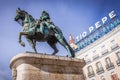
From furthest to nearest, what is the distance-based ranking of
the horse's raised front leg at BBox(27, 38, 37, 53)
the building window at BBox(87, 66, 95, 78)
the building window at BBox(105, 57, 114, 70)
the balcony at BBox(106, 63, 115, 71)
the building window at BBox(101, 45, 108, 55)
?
the building window at BBox(87, 66, 95, 78) < the building window at BBox(101, 45, 108, 55) < the building window at BBox(105, 57, 114, 70) < the balcony at BBox(106, 63, 115, 71) < the horse's raised front leg at BBox(27, 38, 37, 53)

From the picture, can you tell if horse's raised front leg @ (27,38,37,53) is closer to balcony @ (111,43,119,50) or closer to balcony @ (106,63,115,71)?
balcony @ (111,43,119,50)

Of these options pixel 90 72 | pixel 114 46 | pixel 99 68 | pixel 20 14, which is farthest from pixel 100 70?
pixel 20 14

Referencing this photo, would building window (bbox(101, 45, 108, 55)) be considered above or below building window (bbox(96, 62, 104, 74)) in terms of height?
above

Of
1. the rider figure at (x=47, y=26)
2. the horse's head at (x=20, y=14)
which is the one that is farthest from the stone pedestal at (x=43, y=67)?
the horse's head at (x=20, y=14)

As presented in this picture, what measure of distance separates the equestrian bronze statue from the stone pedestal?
3.99ft

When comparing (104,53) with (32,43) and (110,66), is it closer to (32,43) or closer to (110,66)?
(110,66)

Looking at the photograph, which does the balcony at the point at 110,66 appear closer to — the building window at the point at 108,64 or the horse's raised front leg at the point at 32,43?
the building window at the point at 108,64

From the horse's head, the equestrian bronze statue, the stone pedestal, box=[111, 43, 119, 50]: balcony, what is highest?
box=[111, 43, 119, 50]: balcony

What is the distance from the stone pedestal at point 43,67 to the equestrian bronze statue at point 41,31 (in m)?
1.22

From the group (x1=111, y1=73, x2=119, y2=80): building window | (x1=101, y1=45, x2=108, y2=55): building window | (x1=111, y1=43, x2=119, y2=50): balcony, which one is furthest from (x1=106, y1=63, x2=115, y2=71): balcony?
(x1=111, y1=43, x2=119, y2=50): balcony

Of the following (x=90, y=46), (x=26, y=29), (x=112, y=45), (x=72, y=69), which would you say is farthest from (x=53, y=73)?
(x=90, y=46)

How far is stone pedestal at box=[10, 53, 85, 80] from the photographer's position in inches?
354

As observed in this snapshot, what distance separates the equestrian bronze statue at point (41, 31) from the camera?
11.0 metres

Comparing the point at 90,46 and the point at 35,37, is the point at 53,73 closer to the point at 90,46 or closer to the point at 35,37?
the point at 35,37
